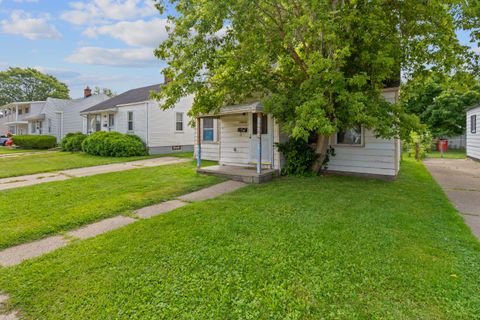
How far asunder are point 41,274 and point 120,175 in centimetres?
664

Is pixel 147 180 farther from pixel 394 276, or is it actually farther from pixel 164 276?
pixel 394 276

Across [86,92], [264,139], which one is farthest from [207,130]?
[86,92]

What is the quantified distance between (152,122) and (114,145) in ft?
9.43

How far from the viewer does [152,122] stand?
55.8 ft

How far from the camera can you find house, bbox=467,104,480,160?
1359 cm

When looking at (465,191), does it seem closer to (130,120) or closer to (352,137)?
(352,137)

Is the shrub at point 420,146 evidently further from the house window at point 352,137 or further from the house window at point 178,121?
the house window at point 178,121

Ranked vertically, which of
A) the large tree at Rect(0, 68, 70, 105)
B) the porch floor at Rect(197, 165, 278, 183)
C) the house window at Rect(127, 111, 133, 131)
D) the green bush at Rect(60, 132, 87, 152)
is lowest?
the porch floor at Rect(197, 165, 278, 183)

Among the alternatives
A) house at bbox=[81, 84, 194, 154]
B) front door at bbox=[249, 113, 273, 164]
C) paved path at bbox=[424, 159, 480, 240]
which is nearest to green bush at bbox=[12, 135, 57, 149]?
house at bbox=[81, 84, 194, 154]

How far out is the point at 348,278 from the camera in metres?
2.95

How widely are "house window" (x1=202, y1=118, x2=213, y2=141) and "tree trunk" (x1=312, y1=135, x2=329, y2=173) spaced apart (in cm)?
608

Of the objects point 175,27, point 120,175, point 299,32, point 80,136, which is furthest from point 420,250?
point 80,136

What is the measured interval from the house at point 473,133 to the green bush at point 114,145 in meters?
18.0

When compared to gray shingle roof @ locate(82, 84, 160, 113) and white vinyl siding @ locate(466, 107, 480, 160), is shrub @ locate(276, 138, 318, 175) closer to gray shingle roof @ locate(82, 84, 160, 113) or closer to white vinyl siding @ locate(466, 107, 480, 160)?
white vinyl siding @ locate(466, 107, 480, 160)
